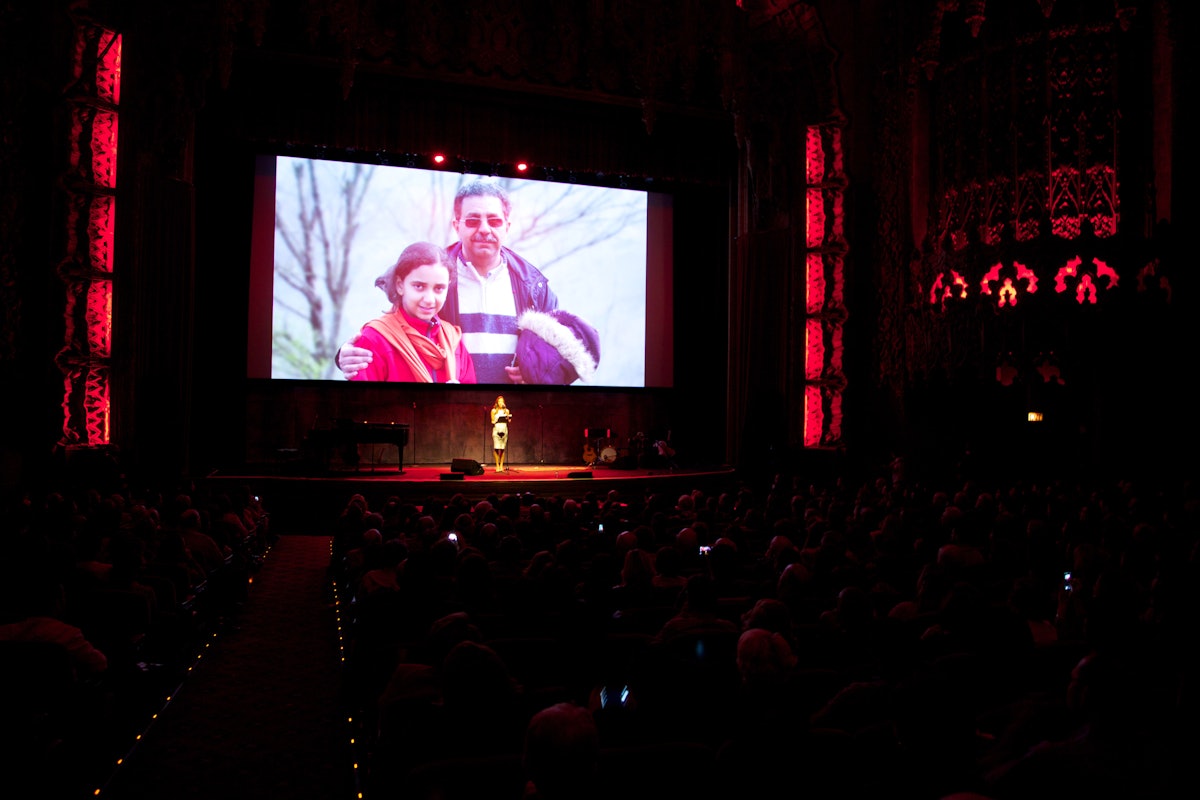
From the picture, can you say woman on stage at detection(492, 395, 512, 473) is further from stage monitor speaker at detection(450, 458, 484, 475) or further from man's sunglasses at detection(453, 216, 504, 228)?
man's sunglasses at detection(453, 216, 504, 228)

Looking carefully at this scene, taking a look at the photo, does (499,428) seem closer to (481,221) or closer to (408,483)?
(408,483)

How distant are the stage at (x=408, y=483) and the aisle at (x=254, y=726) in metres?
4.84

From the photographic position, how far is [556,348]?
58.2 ft

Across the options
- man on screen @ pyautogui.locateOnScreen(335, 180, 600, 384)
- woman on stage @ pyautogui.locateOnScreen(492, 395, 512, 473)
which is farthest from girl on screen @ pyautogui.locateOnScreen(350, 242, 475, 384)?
woman on stage @ pyautogui.locateOnScreen(492, 395, 512, 473)

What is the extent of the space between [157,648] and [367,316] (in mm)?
12286

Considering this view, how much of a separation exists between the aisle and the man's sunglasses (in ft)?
36.7

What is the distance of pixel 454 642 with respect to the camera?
11.4 feet

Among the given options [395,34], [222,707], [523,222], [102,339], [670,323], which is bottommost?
[222,707]

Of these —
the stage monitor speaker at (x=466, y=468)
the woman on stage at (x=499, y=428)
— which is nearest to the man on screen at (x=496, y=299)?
the woman on stage at (x=499, y=428)

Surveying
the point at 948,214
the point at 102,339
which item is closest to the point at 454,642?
the point at 102,339

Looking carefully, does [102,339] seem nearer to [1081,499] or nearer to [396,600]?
[396,600]

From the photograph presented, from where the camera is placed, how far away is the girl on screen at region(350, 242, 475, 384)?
1664 centimetres

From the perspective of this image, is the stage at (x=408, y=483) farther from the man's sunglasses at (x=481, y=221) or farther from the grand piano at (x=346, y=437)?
the man's sunglasses at (x=481, y=221)

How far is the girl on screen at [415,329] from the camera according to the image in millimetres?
16641
